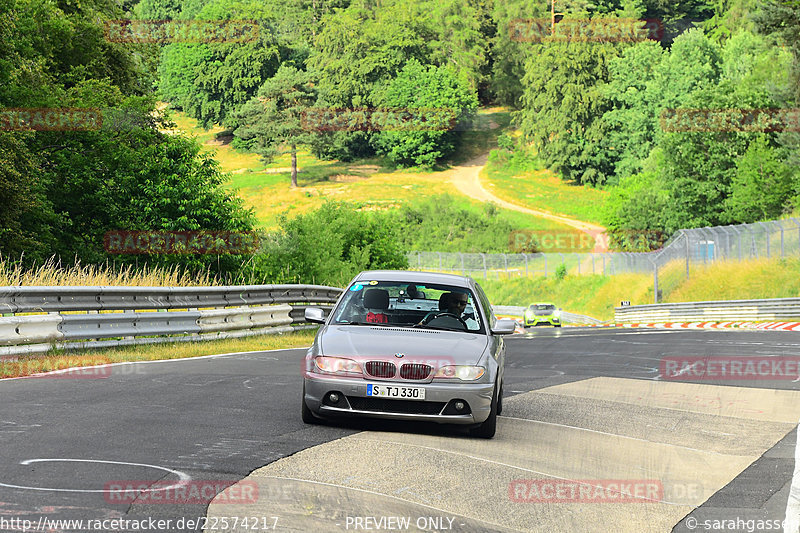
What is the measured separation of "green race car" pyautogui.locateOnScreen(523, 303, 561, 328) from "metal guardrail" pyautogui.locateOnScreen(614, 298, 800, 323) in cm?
443

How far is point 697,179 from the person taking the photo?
231ft

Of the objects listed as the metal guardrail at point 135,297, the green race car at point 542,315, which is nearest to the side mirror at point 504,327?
the metal guardrail at point 135,297

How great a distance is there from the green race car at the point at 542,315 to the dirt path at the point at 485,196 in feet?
122

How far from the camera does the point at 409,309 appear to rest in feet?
35.1

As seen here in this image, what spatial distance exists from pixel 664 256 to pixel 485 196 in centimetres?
6700

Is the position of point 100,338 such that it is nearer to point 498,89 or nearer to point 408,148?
point 408,148

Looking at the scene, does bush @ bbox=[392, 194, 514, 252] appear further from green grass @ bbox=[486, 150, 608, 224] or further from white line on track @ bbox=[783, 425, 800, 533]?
white line on track @ bbox=[783, 425, 800, 533]

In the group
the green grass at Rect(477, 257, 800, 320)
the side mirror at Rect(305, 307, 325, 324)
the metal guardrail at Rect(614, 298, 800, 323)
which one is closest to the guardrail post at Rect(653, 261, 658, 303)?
the green grass at Rect(477, 257, 800, 320)

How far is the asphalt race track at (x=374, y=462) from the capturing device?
5.79 m

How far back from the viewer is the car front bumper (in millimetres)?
8727

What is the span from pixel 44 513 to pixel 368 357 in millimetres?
3910

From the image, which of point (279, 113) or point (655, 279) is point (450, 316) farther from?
point (279, 113)

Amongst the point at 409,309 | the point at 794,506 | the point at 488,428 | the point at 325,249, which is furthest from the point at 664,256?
the point at 794,506

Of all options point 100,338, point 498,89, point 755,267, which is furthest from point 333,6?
point 100,338
